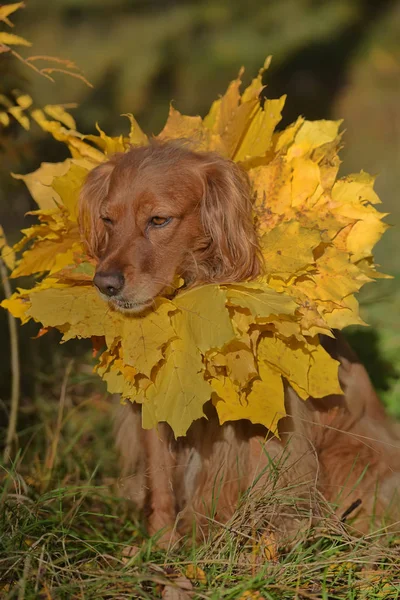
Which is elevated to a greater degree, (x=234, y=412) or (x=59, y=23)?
(x=59, y=23)

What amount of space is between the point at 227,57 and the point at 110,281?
27.7 ft

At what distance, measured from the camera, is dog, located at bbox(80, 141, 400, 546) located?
2660 millimetres

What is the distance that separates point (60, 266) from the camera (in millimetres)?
2924

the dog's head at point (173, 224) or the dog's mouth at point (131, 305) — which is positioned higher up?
the dog's head at point (173, 224)

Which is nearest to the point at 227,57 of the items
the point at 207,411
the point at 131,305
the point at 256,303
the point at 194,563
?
the point at 207,411

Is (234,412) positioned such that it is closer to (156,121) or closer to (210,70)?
(156,121)

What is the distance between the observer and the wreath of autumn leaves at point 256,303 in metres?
2.51

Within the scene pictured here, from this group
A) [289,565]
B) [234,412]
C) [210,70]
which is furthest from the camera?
[210,70]

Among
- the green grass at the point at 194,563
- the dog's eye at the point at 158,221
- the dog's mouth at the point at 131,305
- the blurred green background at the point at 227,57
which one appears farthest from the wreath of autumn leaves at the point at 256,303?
the blurred green background at the point at 227,57

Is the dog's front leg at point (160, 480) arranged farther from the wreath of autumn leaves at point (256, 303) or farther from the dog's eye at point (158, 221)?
the dog's eye at point (158, 221)

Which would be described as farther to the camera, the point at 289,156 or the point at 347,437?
the point at 347,437

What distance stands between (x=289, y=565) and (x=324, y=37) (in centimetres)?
1001

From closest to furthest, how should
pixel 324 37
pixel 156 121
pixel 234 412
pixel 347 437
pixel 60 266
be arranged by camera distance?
pixel 234 412 < pixel 60 266 < pixel 347 437 < pixel 156 121 < pixel 324 37

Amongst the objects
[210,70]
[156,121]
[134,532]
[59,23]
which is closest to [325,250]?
[134,532]
